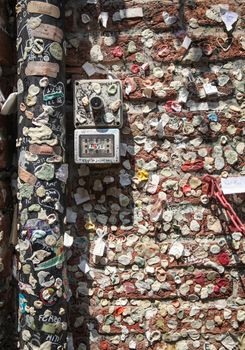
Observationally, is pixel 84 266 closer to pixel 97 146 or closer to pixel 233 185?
pixel 97 146

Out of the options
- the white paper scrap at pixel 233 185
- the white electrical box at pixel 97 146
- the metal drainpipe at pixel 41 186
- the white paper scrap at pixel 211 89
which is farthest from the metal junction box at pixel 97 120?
the white paper scrap at pixel 233 185

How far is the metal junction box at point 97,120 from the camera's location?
2.20m

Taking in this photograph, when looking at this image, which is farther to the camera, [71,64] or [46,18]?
[71,64]

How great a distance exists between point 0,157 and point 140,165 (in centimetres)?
66

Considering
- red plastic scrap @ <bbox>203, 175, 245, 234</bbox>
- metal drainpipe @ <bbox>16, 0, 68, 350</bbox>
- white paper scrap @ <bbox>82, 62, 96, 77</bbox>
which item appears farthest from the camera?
white paper scrap @ <bbox>82, 62, 96, 77</bbox>

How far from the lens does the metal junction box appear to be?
7.21ft

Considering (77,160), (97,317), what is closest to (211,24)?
(77,160)

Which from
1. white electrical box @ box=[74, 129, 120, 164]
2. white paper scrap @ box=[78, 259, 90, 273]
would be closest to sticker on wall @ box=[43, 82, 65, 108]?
white electrical box @ box=[74, 129, 120, 164]

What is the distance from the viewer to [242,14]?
7.63 ft

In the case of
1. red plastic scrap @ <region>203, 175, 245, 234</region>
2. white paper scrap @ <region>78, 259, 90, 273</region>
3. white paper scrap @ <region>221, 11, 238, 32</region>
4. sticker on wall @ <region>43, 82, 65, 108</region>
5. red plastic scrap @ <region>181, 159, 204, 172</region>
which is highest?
white paper scrap @ <region>221, 11, 238, 32</region>

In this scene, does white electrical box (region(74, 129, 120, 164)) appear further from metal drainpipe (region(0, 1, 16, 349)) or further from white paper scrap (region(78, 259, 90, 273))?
white paper scrap (region(78, 259, 90, 273))

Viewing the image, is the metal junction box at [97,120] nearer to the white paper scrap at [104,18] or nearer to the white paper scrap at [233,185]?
the white paper scrap at [104,18]

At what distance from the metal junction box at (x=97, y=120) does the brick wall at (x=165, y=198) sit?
12 centimetres

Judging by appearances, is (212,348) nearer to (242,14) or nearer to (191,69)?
(191,69)
